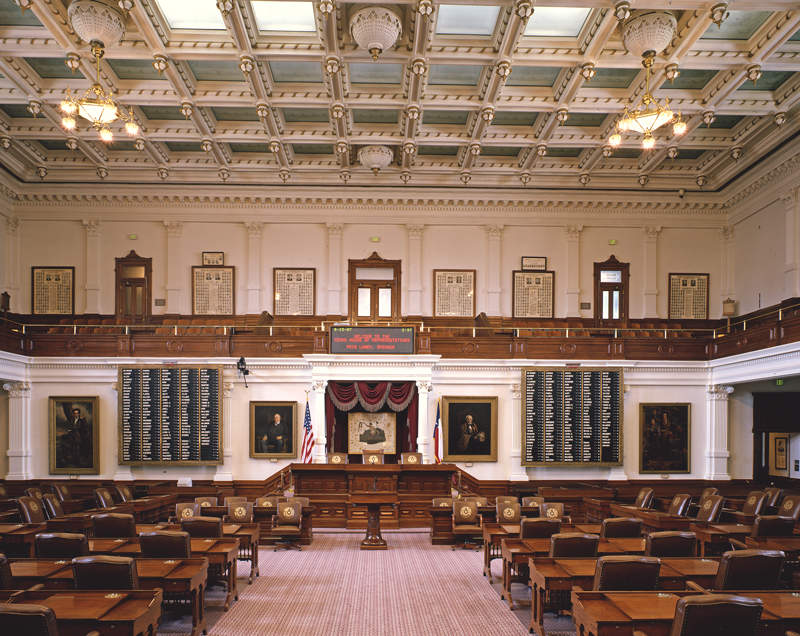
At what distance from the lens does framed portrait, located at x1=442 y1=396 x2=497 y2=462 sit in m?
15.3

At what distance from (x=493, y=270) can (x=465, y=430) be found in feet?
17.6

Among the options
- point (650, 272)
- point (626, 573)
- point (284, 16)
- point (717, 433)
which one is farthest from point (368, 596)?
point (650, 272)

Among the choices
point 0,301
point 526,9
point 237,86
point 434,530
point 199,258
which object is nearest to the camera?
point 526,9

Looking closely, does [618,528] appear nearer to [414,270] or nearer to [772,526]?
[772,526]

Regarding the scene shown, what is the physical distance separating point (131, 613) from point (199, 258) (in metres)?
14.8

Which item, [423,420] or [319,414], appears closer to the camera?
[319,414]

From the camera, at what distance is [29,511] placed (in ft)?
29.8

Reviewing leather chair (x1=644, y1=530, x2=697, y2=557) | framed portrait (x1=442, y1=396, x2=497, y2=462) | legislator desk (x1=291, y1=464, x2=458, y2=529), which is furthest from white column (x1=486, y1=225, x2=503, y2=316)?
leather chair (x1=644, y1=530, x2=697, y2=557)

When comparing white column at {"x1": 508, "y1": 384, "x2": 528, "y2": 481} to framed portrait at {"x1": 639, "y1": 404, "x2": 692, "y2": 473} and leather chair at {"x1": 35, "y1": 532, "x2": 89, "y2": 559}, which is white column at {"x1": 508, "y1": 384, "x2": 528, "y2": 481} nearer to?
framed portrait at {"x1": 639, "y1": 404, "x2": 692, "y2": 473}

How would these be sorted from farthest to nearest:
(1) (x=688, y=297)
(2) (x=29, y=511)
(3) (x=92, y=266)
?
(1) (x=688, y=297) < (3) (x=92, y=266) < (2) (x=29, y=511)

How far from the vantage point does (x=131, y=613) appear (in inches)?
184

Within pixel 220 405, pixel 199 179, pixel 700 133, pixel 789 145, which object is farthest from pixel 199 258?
pixel 789 145

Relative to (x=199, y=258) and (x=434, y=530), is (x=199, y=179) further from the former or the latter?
(x=434, y=530)

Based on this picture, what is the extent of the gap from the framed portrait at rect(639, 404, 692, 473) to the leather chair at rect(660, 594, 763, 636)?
12.0 meters
